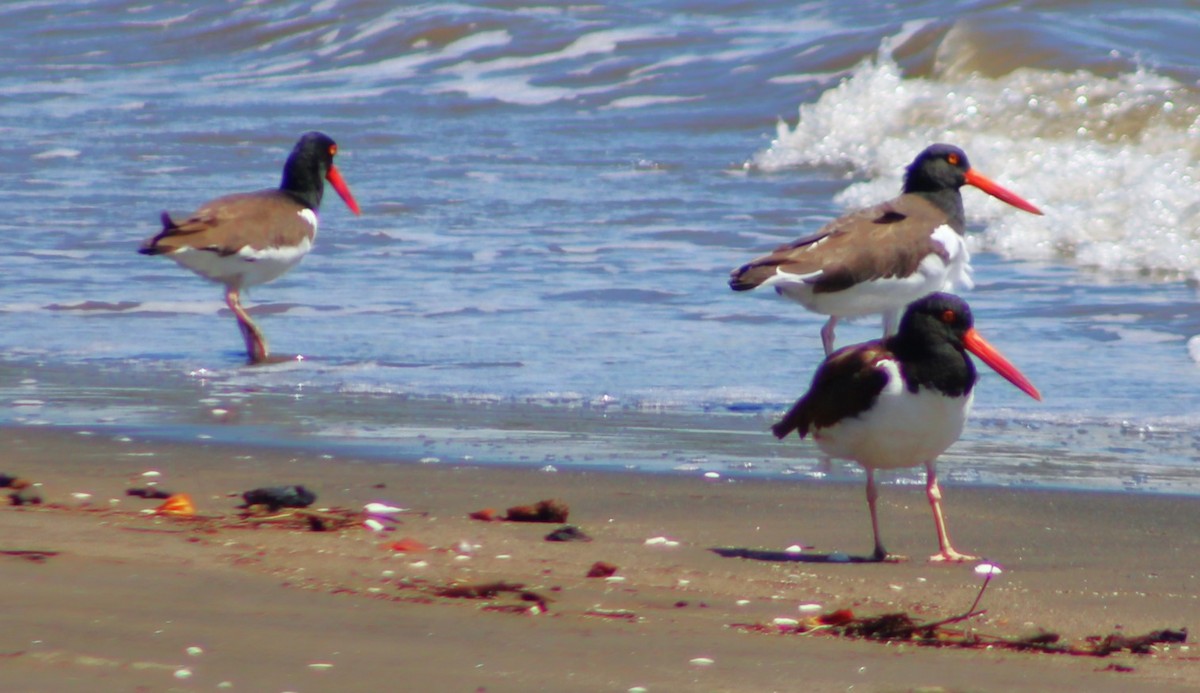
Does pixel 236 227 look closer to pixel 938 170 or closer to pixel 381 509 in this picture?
pixel 938 170

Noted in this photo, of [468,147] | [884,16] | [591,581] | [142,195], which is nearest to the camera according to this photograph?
[591,581]

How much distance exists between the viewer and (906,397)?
14.1ft

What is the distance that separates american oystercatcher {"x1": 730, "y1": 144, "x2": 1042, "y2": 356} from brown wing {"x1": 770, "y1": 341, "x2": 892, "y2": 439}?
226cm

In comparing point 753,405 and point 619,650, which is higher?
point 619,650

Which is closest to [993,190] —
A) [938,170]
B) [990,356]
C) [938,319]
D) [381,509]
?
[938,170]

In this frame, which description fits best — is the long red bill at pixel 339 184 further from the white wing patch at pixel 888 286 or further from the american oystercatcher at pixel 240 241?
the white wing patch at pixel 888 286

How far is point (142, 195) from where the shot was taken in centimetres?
1152

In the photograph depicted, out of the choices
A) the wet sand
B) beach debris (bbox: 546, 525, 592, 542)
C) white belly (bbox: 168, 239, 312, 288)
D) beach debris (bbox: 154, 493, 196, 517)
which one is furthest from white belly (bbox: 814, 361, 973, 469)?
white belly (bbox: 168, 239, 312, 288)

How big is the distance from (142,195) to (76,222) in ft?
3.51

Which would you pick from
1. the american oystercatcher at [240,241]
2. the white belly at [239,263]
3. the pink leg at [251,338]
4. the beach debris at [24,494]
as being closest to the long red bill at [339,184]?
the american oystercatcher at [240,241]

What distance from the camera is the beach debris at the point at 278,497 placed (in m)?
4.43

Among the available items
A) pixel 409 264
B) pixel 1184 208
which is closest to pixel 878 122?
pixel 1184 208

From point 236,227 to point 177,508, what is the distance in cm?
387

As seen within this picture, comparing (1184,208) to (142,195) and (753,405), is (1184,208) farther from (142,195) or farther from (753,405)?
(142,195)
